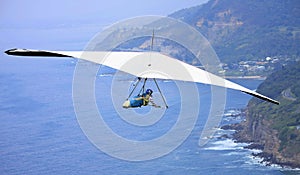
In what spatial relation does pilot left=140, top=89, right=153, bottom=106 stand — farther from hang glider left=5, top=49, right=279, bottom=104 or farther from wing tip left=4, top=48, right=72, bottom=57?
wing tip left=4, top=48, right=72, bottom=57

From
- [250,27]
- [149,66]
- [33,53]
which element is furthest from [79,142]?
[250,27]

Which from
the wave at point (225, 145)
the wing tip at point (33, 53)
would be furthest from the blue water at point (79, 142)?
the wing tip at point (33, 53)

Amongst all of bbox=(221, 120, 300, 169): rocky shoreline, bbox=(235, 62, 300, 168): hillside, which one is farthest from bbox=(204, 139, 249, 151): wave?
bbox=(235, 62, 300, 168): hillside

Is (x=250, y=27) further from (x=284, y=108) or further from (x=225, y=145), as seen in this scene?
(x=225, y=145)

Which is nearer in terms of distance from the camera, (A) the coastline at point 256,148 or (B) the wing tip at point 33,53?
(B) the wing tip at point 33,53

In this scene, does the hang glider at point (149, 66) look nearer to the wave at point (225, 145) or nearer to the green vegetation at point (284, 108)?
the green vegetation at point (284, 108)

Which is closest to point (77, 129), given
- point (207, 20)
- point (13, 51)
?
point (13, 51)
